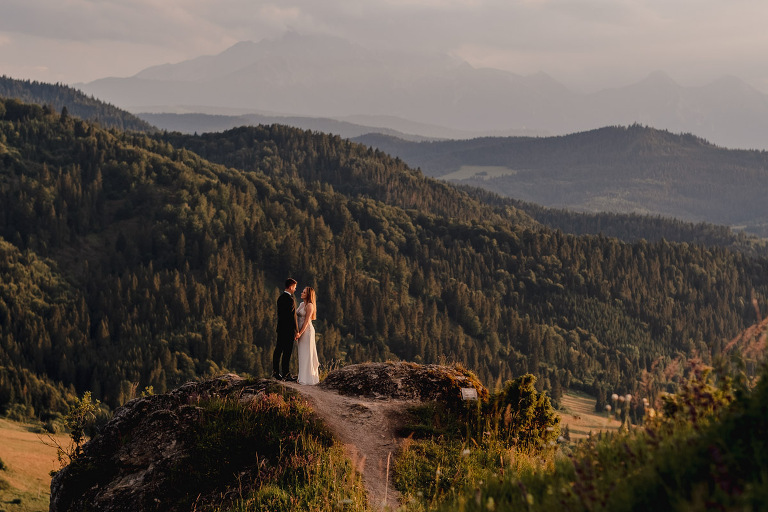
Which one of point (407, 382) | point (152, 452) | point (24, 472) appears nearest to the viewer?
point (152, 452)

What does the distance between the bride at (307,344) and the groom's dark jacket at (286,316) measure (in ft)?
2.16

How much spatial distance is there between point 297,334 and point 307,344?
0.59 m

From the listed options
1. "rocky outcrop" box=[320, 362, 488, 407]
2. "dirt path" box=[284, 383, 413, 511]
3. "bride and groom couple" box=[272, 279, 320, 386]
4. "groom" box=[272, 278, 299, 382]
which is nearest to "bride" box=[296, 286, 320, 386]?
"bride and groom couple" box=[272, 279, 320, 386]

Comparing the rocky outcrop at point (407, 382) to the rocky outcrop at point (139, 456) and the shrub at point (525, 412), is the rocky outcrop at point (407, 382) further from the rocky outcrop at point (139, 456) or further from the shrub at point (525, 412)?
the rocky outcrop at point (139, 456)

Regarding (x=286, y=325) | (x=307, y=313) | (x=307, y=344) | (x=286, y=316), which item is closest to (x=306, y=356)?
(x=307, y=344)

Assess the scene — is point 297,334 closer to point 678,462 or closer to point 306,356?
point 306,356

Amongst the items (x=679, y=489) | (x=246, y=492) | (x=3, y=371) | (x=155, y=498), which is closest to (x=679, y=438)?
(x=679, y=489)

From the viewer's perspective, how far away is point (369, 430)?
19312 mm

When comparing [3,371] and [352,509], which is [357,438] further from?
[3,371]

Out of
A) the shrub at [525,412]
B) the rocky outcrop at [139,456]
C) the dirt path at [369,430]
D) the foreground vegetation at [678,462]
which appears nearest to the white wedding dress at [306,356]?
the dirt path at [369,430]

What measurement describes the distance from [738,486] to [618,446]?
2817 mm

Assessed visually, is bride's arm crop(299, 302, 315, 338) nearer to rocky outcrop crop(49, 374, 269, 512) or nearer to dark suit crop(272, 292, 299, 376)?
dark suit crop(272, 292, 299, 376)

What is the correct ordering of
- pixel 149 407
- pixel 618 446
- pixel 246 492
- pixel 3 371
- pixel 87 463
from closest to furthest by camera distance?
pixel 618 446
pixel 246 492
pixel 87 463
pixel 149 407
pixel 3 371

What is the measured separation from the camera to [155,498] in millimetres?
16156
